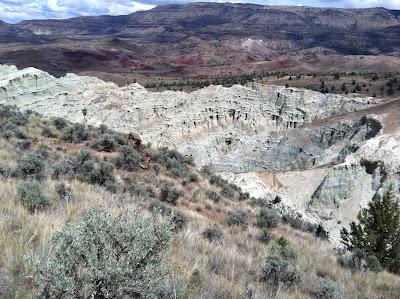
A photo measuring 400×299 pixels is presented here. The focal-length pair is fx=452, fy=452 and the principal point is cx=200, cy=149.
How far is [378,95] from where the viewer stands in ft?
177

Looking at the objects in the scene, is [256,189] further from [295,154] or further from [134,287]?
[134,287]

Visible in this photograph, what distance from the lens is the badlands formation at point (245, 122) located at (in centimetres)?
3030

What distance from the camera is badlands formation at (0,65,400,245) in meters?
30.3

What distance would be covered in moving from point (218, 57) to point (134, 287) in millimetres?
141347

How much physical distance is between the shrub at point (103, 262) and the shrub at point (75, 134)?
13.3 meters

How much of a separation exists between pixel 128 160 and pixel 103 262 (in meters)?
→ 11.7

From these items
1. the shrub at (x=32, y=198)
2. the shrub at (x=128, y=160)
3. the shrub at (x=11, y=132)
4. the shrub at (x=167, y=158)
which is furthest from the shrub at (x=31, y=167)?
the shrub at (x=167, y=158)

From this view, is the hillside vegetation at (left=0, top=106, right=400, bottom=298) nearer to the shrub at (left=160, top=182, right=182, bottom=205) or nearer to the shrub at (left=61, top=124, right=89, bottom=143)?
the shrub at (left=160, top=182, right=182, bottom=205)

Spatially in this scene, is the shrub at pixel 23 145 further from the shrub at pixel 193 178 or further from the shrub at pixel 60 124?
the shrub at pixel 193 178

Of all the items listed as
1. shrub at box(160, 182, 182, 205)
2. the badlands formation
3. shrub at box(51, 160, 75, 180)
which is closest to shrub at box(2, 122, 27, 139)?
shrub at box(51, 160, 75, 180)

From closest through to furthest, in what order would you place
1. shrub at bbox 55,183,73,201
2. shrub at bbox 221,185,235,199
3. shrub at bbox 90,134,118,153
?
shrub at bbox 55,183,73,201 → shrub at bbox 90,134,118,153 → shrub at bbox 221,185,235,199

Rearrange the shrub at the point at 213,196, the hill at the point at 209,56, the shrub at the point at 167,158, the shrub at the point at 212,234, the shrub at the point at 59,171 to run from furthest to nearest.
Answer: the hill at the point at 209,56 < the shrub at the point at 167,158 < the shrub at the point at 213,196 < the shrub at the point at 59,171 < the shrub at the point at 212,234

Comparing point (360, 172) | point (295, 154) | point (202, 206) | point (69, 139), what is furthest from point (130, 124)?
point (202, 206)

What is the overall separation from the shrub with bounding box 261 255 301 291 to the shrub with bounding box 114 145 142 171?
934cm
